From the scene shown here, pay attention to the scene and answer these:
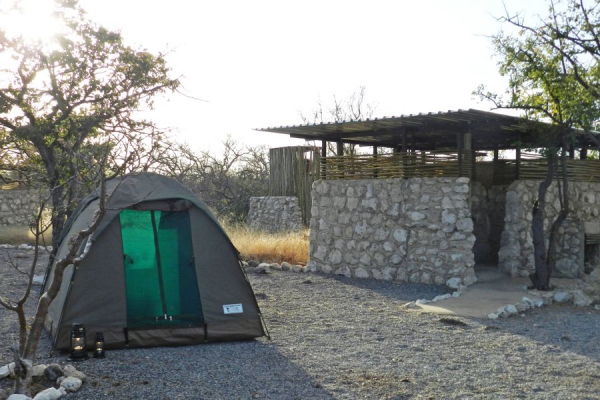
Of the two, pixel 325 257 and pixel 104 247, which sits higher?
pixel 104 247

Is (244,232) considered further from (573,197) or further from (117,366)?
(117,366)

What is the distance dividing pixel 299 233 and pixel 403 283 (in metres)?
5.72

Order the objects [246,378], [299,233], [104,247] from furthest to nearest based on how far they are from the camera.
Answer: [299,233] < [104,247] < [246,378]

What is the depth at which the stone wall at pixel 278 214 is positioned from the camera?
60.5 ft

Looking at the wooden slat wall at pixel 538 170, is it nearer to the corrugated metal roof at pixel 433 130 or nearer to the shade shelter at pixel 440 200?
the shade shelter at pixel 440 200

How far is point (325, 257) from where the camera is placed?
1302cm

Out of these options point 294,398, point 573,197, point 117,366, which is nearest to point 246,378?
point 294,398

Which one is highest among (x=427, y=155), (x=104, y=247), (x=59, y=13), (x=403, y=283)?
(x=59, y=13)

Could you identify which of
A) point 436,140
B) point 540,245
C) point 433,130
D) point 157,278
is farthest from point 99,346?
point 436,140

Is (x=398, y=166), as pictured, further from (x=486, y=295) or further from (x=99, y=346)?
(x=99, y=346)

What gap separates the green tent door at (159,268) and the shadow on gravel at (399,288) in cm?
402

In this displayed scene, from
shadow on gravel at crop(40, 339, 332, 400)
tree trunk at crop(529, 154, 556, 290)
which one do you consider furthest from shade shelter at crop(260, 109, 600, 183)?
shadow on gravel at crop(40, 339, 332, 400)

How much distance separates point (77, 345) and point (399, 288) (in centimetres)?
623

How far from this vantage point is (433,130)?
12031 millimetres
